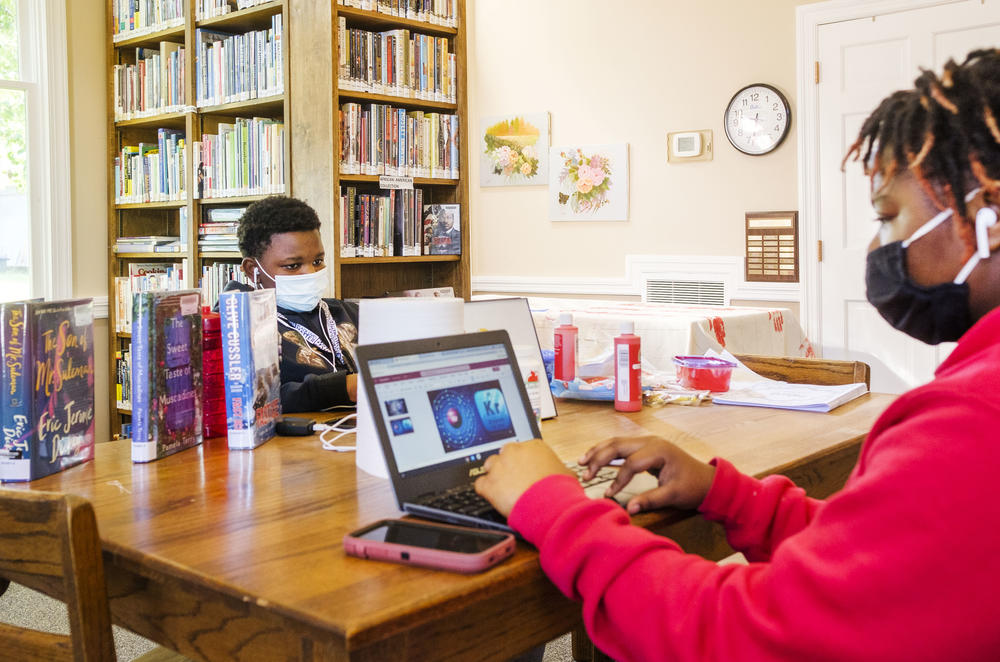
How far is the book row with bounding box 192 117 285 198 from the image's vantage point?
12.6 feet

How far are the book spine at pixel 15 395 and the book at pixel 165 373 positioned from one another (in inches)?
6.2

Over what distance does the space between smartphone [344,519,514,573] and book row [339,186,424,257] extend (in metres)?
2.78

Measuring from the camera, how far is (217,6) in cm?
404

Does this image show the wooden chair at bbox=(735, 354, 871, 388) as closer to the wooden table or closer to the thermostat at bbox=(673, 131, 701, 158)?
the wooden table

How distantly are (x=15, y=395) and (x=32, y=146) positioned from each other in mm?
3786

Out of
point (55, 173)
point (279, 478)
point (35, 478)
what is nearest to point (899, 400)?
point (279, 478)

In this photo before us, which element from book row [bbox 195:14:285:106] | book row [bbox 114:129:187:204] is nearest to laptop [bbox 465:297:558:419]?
book row [bbox 195:14:285:106]

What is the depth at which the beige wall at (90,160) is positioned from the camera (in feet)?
15.2

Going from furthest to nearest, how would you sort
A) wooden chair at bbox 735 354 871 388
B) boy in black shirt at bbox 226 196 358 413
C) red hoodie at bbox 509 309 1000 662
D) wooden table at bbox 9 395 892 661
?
boy in black shirt at bbox 226 196 358 413
wooden chair at bbox 735 354 871 388
wooden table at bbox 9 395 892 661
red hoodie at bbox 509 309 1000 662

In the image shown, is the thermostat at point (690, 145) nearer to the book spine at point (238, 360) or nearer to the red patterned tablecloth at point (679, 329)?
the red patterned tablecloth at point (679, 329)

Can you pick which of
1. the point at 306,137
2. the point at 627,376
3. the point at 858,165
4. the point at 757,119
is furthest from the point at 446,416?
the point at 757,119

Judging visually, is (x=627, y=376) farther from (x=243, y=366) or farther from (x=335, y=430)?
(x=243, y=366)

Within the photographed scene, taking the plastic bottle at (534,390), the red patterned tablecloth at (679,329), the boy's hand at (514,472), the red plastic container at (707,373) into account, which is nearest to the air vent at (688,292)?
the red patterned tablecloth at (679,329)

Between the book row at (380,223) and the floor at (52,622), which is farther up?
the book row at (380,223)
